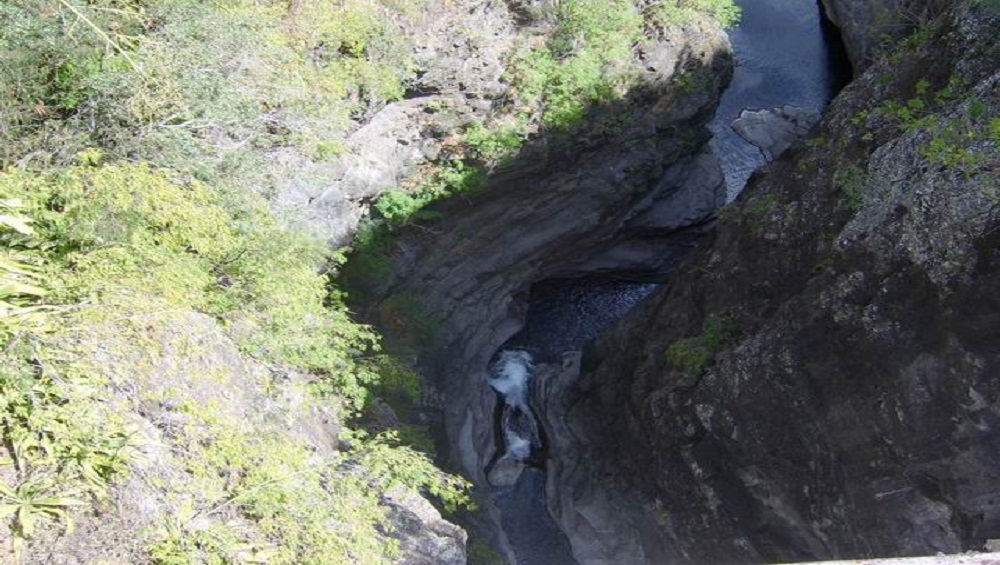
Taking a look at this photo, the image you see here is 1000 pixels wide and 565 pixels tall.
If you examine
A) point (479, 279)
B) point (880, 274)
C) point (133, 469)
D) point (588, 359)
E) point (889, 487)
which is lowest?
point (588, 359)

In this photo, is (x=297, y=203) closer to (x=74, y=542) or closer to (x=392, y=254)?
(x=392, y=254)

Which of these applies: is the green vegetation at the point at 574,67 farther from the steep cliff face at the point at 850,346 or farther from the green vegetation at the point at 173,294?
the green vegetation at the point at 173,294

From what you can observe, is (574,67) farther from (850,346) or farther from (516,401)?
(516,401)

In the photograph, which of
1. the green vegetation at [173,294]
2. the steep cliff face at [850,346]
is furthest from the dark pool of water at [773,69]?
the green vegetation at [173,294]

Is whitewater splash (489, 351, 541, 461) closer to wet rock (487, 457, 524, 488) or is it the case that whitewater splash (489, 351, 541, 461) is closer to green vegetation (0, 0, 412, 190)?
wet rock (487, 457, 524, 488)

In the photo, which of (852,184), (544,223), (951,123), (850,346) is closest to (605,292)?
(544,223)

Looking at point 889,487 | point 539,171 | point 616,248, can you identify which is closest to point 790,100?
point 616,248
